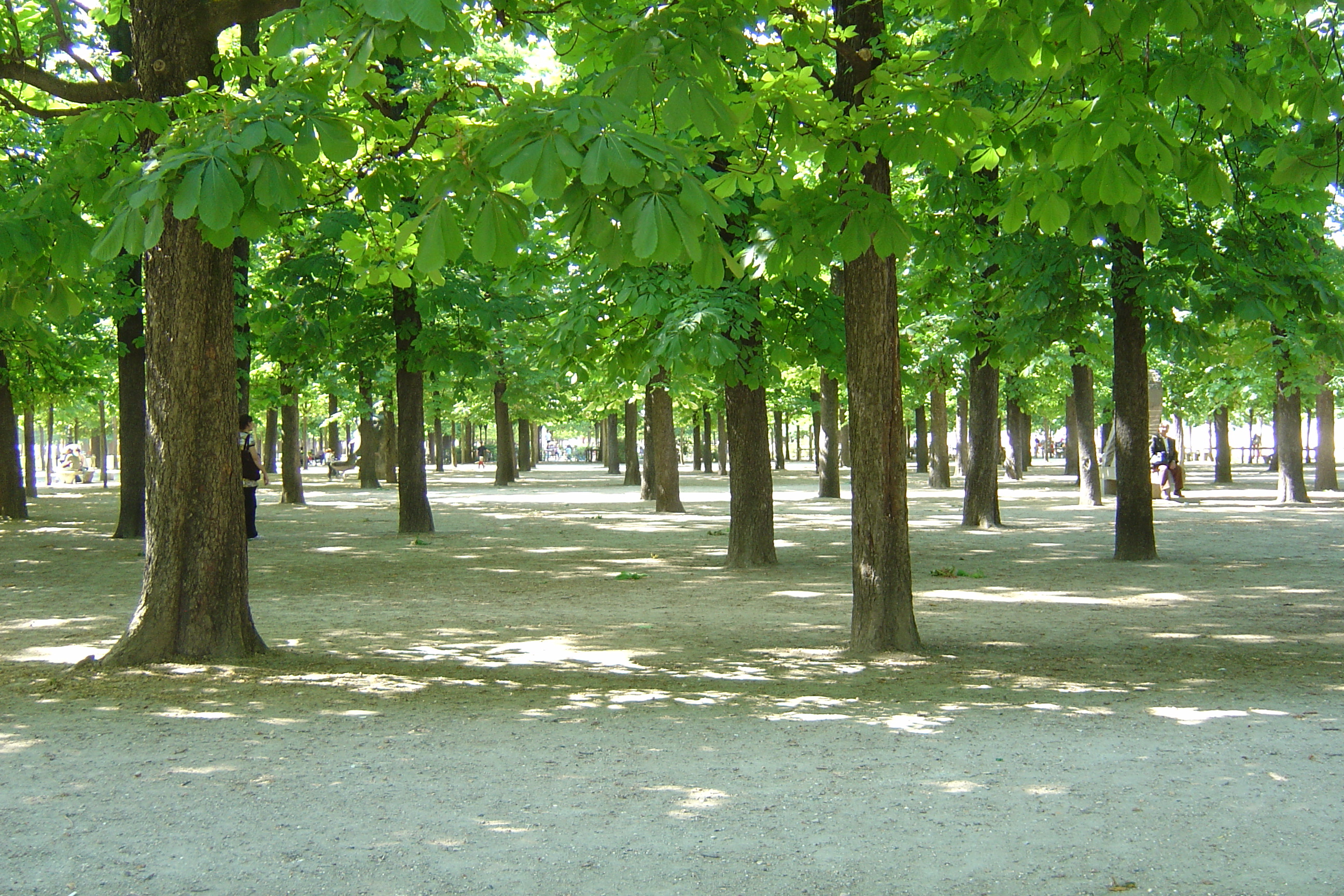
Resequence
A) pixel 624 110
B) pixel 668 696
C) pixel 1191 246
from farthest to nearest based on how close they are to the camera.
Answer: pixel 1191 246 < pixel 668 696 < pixel 624 110

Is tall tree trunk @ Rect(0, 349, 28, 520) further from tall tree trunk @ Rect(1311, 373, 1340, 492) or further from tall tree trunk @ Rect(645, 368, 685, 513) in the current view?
tall tree trunk @ Rect(1311, 373, 1340, 492)

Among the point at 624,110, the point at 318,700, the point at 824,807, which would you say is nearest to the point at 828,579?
the point at 318,700

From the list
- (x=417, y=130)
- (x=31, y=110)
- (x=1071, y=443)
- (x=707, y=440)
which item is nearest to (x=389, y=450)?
(x=707, y=440)

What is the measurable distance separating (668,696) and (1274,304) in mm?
7997

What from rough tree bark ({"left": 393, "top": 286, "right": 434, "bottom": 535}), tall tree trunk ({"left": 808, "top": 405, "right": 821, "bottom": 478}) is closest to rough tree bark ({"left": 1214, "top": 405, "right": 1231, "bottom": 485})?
tall tree trunk ({"left": 808, "top": 405, "right": 821, "bottom": 478})

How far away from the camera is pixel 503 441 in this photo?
121ft

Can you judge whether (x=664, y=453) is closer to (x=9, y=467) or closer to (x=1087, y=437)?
(x=1087, y=437)

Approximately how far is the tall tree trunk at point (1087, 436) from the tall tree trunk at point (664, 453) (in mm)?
7944

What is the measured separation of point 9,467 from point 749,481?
15.8m

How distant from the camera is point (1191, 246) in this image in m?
11.6

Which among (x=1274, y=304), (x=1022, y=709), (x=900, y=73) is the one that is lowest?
(x=1022, y=709)

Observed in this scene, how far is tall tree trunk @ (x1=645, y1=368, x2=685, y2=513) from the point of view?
70.6 ft

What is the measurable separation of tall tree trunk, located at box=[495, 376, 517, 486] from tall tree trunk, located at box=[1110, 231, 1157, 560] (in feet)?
81.4

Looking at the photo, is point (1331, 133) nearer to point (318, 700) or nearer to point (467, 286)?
point (318, 700)
